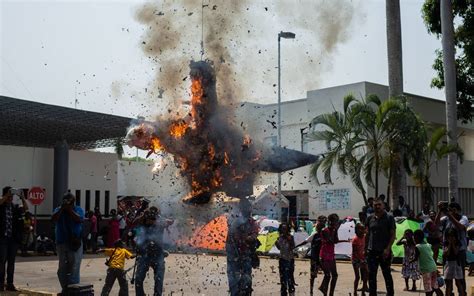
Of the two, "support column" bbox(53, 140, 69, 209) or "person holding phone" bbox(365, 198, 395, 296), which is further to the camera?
"support column" bbox(53, 140, 69, 209)

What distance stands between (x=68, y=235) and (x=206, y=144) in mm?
2533

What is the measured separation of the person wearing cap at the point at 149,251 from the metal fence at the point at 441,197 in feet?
68.8

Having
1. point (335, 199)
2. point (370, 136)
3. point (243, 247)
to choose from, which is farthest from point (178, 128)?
point (335, 199)

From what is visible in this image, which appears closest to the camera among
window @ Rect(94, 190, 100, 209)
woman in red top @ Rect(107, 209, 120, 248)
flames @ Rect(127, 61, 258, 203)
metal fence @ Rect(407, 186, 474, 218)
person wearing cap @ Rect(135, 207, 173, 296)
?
person wearing cap @ Rect(135, 207, 173, 296)

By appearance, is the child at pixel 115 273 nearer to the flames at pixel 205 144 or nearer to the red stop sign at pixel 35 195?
the flames at pixel 205 144

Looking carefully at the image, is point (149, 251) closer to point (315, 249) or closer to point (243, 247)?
point (243, 247)

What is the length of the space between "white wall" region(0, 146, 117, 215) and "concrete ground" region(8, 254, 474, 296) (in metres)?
5.74

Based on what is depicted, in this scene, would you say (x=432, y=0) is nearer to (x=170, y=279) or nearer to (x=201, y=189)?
(x=170, y=279)

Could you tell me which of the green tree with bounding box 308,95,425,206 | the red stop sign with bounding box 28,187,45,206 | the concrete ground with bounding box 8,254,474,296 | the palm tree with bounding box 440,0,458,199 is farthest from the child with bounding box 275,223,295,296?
the red stop sign with bounding box 28,187,45,206

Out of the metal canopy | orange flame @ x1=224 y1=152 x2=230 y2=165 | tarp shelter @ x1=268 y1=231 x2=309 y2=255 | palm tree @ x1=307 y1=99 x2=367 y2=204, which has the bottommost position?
tarp shelter @ x1=268 y1=231 x2=309 y2=255

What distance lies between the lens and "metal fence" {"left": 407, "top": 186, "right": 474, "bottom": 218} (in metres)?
29.4

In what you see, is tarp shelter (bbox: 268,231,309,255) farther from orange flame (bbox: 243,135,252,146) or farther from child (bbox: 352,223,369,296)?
orange flame (bbox: 243,135,252,146)

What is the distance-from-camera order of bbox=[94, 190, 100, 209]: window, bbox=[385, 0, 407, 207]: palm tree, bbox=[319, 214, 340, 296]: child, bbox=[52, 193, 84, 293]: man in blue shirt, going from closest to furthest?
bbox=[52, 193, 84, 293]: man in blue shirt, bbox=[319, 214, 340, 296]: child, bbox=[385, 0, 407, 207]: palm tree, bbox=[94, 190, 100, 209]: window

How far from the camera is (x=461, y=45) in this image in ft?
80.1
